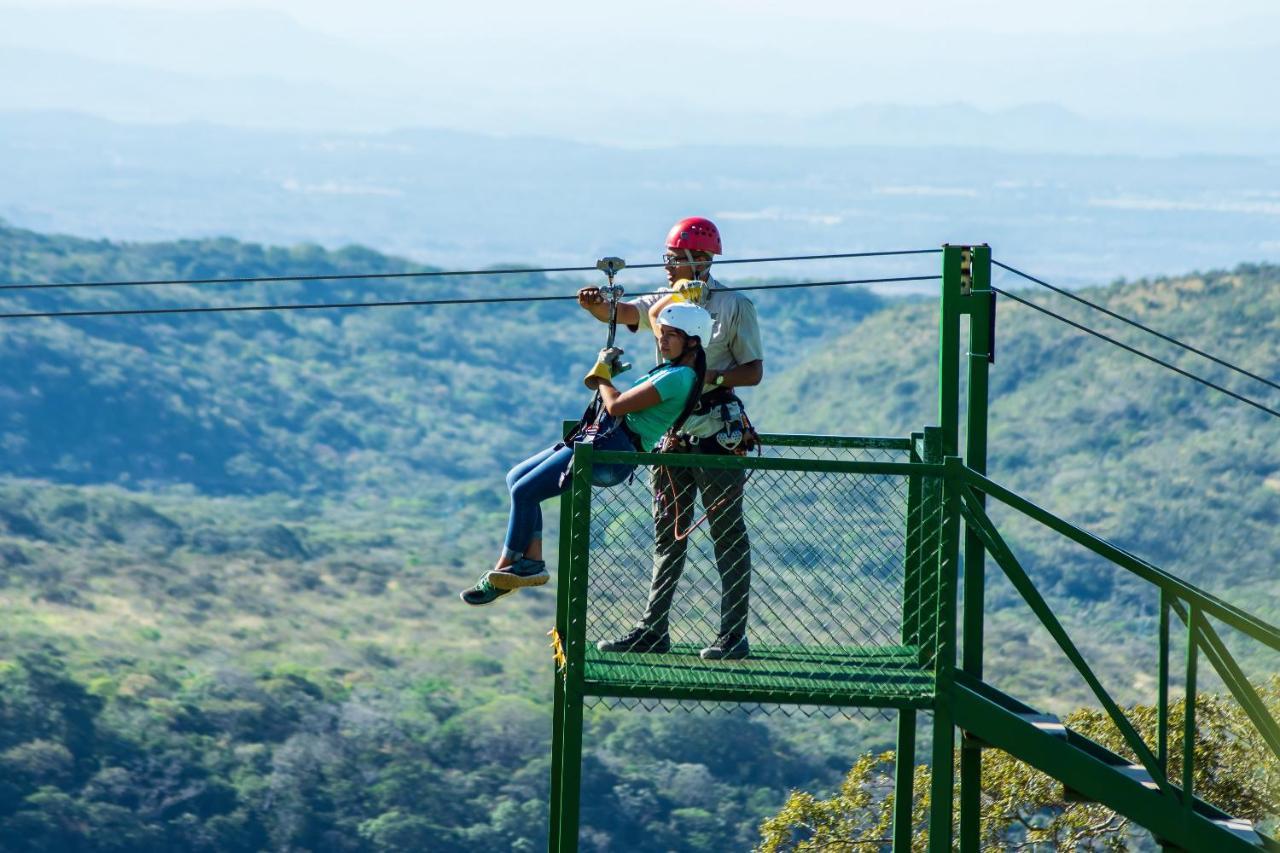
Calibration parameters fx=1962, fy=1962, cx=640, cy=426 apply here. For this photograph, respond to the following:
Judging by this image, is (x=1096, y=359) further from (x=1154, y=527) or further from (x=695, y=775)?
(x=695, y=775)

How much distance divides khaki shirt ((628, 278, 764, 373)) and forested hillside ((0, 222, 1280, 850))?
250ft

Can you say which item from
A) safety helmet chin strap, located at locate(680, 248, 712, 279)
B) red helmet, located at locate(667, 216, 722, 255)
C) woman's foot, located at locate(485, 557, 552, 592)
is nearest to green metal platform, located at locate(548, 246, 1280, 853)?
woman's foot, located at locate(485, 557, 552, 592)

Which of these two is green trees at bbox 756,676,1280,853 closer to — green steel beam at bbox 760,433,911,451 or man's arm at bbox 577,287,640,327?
green steel beam at bbox 760,433,911,451

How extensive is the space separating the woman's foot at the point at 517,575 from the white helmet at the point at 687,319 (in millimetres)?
1475

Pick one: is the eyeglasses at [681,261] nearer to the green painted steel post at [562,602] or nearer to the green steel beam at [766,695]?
the green painted steel post at [562,602]

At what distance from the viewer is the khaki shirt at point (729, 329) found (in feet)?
32.2

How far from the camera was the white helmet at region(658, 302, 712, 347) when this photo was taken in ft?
30.6

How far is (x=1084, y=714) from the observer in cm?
2038

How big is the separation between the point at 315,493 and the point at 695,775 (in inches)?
3984

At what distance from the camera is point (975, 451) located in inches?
390

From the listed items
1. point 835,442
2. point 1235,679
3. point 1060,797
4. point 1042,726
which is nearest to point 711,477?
point 835,442

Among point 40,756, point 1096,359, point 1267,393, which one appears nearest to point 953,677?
point 40,756

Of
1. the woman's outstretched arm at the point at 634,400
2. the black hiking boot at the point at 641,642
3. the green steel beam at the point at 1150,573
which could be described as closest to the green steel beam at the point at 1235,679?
the green steel beam at the point at 1150,573

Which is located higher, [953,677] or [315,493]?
[953,677]
